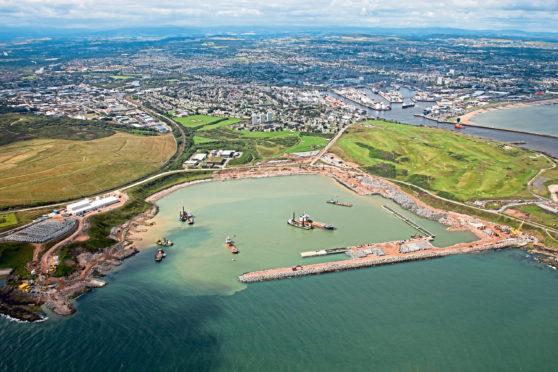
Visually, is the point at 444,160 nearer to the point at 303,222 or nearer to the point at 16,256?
the point at 303,222

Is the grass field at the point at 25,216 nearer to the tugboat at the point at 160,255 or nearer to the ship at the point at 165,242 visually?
the ship at the point at 165,242

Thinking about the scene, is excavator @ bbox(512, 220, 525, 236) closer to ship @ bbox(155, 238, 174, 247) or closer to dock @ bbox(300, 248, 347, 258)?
dock @ bbox(300, 248, 347, 258)

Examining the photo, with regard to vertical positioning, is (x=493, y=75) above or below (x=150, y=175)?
above

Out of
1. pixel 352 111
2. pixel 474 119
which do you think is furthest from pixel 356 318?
pixel 474 119

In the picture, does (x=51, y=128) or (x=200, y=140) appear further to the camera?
(x=200, y=140)

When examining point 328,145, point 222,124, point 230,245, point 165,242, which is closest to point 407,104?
point 328,145

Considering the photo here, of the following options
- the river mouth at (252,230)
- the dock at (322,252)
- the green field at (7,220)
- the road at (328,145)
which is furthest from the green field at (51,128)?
the dock at (322,252)

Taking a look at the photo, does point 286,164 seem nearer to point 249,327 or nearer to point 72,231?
point 72,231
